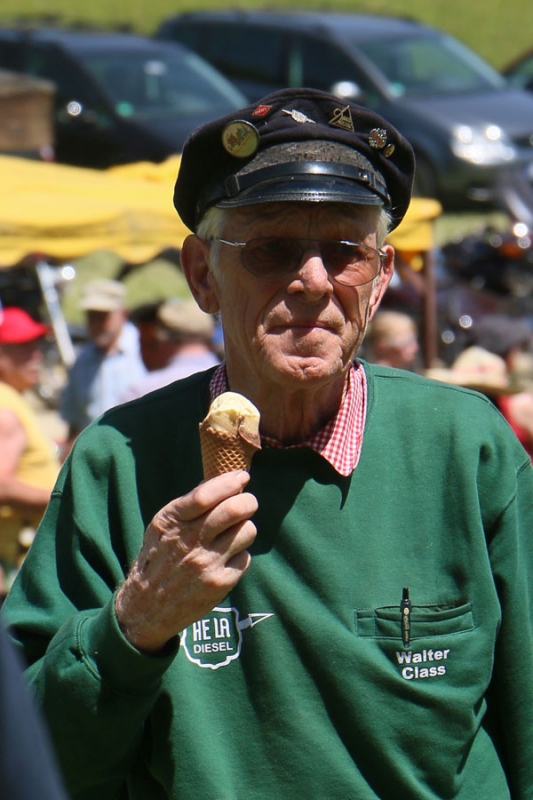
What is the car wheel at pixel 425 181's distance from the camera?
15943 mm

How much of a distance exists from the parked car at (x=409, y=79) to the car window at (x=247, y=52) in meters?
0.01

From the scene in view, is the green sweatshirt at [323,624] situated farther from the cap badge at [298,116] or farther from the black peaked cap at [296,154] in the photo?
the cap badge at [298,116]

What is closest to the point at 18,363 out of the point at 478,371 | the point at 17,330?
the point at 17,330

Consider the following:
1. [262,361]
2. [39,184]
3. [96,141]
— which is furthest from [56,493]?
[96,141]

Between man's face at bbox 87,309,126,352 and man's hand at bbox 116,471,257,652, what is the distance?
5.94 m

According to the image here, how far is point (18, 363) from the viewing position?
21.8 ft

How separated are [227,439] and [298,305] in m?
0.31

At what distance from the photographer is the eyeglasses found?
213 centimetres

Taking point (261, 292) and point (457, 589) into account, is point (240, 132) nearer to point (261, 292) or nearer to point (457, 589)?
point (261, 292)

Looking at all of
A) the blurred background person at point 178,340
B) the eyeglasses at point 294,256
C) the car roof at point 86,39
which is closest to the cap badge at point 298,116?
the eyeglasses at point 294,256

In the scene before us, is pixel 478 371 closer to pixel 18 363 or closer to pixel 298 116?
pixel 18 363

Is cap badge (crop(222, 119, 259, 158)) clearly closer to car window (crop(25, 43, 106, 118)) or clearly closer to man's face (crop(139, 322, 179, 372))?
man's face (crop(139, 322, 179, 372))

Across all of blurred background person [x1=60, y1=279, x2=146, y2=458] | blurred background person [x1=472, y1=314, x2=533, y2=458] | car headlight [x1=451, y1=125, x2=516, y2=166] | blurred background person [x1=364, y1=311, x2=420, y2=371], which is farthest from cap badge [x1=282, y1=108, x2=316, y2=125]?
car headlight [x1=451, y1=125, x2=516, y2=166]

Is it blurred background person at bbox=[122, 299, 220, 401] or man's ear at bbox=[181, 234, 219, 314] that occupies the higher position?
man's ear at bbox=[181, 234, 219, 314]
